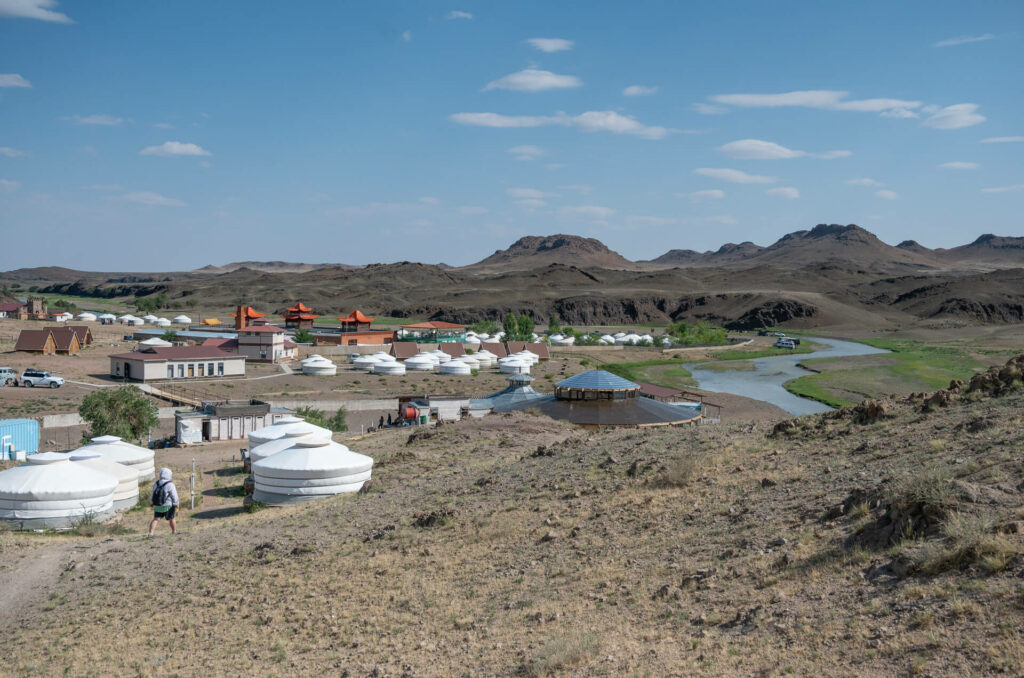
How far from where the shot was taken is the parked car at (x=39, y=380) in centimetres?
5491

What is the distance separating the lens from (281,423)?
3148 centimetres

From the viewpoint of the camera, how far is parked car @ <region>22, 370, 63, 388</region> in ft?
180

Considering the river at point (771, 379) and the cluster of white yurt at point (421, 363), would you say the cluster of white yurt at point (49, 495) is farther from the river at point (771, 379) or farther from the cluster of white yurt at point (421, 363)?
the cluster of white yurt at point (421, 363)

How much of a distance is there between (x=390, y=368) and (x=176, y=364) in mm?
18141

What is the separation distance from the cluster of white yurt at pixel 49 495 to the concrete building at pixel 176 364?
41329 mm

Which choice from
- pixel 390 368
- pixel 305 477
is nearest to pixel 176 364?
pixel 390 368

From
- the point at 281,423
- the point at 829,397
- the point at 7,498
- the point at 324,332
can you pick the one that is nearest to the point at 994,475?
the point at 7,498

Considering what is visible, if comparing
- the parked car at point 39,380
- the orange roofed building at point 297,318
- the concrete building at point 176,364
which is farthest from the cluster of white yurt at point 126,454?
the orange roofed building at point 297,318

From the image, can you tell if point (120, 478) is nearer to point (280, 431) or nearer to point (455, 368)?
point (280, 431)

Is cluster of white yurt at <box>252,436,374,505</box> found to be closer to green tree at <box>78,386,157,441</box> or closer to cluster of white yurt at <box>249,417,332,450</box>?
cluster of white yurt at <box>249,417,332,450</box>

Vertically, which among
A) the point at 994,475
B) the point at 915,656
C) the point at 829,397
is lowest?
the point at 829,397

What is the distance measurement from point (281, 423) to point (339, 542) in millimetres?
17113

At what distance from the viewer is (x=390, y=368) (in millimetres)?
72562

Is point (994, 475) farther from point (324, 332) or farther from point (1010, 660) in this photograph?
point (324, 332)
